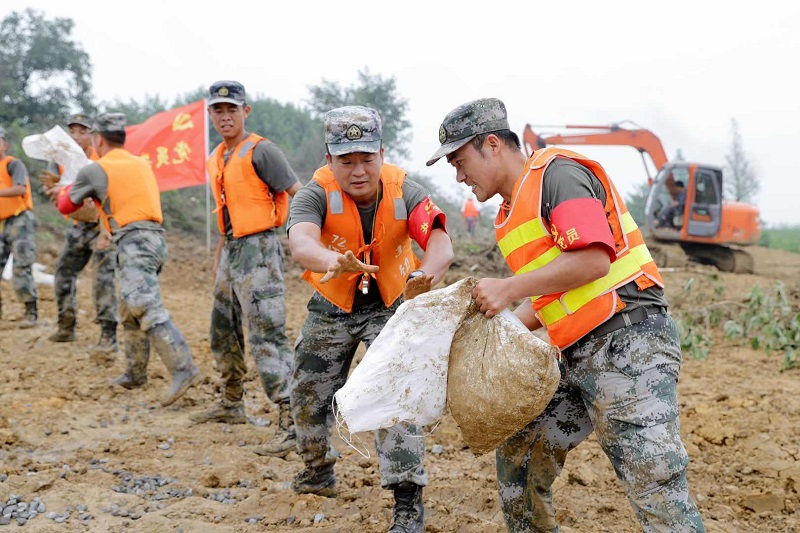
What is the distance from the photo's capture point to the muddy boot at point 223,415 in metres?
5.16

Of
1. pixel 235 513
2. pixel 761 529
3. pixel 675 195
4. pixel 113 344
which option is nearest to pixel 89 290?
pixel 113 344

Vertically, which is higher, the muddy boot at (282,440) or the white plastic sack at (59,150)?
the white plastic sack at (59,150)

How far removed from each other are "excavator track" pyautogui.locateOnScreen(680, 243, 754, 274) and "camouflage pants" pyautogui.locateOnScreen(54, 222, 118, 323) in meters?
12.7

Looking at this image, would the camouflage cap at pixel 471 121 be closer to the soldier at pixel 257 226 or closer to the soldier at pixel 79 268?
the soldier at pixel 257 226

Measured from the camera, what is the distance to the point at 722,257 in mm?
16031

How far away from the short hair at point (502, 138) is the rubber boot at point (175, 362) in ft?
11.5

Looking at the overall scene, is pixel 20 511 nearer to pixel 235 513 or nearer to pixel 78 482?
pixel 78 482

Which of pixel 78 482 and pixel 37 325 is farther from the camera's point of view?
pixel 37 325

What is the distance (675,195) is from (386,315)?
13226 mm

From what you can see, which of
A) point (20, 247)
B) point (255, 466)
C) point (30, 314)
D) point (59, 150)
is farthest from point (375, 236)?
point (30, 314)

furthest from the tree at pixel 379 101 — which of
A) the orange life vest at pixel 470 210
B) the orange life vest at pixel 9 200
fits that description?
the orange life vest at pixel 9 200

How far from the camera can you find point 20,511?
349 cm

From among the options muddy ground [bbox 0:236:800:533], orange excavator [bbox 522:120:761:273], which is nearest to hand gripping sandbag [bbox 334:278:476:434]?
muddy ground [bbox 0:236:800:533]

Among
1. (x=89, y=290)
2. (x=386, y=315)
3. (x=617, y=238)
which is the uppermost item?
(x=617, y=238)
